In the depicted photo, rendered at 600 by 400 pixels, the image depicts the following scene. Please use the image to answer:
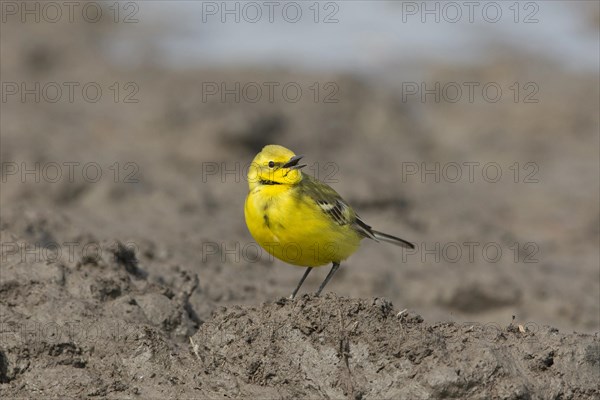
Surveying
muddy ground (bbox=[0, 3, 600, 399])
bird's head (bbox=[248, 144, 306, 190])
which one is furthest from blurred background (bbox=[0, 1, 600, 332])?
bird's head (bbox=[248, 144, 306, 190])

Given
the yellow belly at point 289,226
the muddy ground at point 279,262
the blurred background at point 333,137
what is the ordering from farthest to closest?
1. the blurred background at point 333,137
2. the yellow belly at point 289,226
3. the muddy ground at point 279,262

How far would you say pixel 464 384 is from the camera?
19.6ft

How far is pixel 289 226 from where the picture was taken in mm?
7570

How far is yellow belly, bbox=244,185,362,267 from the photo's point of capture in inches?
298

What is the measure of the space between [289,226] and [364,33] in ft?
44.3

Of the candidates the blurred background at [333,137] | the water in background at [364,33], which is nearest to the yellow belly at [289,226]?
the blurred background at [333,137]

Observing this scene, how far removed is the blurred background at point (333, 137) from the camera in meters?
10.8

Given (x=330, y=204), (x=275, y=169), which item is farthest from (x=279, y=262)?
(x=275, y=169)

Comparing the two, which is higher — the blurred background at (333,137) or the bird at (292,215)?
the bird at (292,215)

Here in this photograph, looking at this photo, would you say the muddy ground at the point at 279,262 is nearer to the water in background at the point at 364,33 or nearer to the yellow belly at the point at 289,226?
the yellow belly at the point at 289,226

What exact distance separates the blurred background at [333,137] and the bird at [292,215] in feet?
3.83

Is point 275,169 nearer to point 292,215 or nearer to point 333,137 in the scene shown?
point 292,215

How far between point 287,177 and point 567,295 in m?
4.17

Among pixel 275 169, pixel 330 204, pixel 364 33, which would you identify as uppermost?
pixel 275 169
